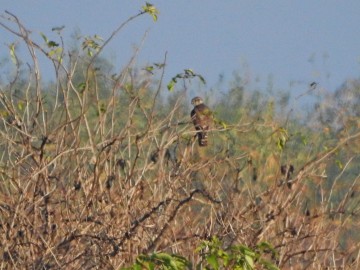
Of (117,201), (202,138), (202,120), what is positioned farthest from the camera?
(202,138)

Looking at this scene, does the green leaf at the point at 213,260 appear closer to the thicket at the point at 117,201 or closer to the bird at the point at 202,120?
the thicket at the point at 117,201

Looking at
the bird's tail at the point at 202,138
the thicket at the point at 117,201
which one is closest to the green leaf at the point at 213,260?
the thicket at the point at 117,201

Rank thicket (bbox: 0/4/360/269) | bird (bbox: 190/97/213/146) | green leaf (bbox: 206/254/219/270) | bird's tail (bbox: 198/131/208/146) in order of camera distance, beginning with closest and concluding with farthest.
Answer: green leaf (bbox: 206/254/219/270), thicket (bbox: 0/4/360/269), bird (bbox: 190/97/213/146), bird's tail (bbox: 198/131/208/146)

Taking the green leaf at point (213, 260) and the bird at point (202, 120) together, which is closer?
the green leaf at point (213, 260)

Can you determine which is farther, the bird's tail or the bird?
the bird's tail

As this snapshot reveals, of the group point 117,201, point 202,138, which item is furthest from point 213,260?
point 202,138

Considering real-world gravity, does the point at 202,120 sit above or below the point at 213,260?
above

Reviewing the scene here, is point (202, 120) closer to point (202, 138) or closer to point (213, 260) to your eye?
point (202, 138)

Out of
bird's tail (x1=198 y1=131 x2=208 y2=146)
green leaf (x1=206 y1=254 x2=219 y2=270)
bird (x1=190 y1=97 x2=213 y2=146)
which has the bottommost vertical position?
green leaf (x1=206 y1=254 x2=219 y2=270)

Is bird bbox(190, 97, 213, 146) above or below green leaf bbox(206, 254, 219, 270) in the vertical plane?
above

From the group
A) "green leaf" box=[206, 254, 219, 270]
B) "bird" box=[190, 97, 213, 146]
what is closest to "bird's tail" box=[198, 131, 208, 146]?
"bird" box=[190, 97, 213, 146]

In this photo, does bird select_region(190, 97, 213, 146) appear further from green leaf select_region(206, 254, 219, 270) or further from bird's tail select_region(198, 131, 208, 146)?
green leaf select_region(206, 254, 219, 270)

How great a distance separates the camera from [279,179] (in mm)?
7969

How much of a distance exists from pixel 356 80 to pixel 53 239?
72.1 feet
